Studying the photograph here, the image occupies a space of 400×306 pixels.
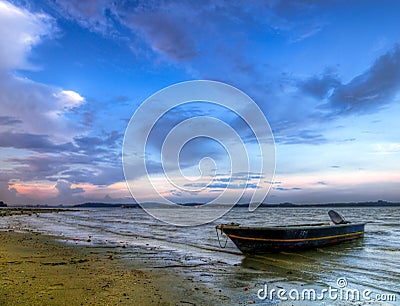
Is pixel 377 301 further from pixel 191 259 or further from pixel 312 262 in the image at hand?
pixel 191 259

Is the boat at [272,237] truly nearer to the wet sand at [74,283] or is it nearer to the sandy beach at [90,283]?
the sandy beach at [90,283]

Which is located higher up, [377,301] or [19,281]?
[19,281]

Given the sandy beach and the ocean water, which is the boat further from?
the sandy beach

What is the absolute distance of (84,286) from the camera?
866 centimetres

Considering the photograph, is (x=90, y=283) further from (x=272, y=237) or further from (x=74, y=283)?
(x=272, y=237)

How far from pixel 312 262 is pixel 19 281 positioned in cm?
1182

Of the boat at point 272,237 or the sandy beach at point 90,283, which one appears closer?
the sandy beach at point 90,283

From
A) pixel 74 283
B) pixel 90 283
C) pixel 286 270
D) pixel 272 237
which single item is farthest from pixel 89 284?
pixel 272 237

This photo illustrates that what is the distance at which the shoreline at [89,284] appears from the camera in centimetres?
749

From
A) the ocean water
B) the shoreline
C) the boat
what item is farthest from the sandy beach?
the boat

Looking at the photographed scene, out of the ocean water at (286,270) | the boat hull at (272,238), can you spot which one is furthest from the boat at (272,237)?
the ocean water at (286,270)

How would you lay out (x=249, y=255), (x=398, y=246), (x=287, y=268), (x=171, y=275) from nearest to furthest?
(x=171, y=275), (x=287, y=268), (x=249, y=255), (x=398, y=246)

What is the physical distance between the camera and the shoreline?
7.49 meters

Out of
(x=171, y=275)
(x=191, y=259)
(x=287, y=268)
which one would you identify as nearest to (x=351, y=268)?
(x=287, y=268)
